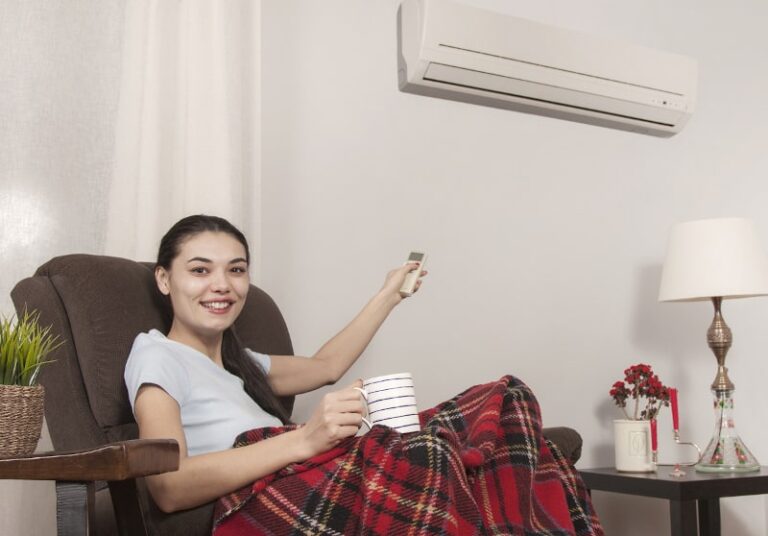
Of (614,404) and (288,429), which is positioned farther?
(614,404)

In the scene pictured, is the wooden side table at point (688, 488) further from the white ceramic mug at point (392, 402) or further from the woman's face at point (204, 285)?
the woman's face at point (204, 285)

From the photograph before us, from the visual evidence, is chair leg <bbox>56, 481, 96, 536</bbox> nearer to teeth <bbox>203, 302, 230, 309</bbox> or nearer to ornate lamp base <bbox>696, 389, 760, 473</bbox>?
teeth <bbox>203, 302, 230, 309</bbox>

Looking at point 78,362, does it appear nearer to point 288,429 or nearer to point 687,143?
point 288,429

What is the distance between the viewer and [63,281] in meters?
1.36

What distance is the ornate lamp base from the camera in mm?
2145

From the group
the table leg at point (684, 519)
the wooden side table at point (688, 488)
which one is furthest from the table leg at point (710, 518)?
the table leg at point (684, 519)

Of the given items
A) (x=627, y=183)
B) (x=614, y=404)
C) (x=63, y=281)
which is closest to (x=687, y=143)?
(x=627, y=183)

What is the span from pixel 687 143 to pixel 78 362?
225cm

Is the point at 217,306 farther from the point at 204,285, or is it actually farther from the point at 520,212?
the point at 520,212

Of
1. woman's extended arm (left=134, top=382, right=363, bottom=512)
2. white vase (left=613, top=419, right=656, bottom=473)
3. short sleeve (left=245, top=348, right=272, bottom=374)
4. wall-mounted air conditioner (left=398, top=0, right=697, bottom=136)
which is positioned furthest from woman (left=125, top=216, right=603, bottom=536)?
wall-mounted air conditioner (left=398, top=0, right=697, bottom=136)

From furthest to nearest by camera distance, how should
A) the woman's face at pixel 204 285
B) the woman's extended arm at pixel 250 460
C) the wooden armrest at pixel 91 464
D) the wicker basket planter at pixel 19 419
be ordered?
the woman's face at pixel 204 285, the woman's extended arm at pixel 250 460, the wicker basket planter at pixel 19 419, the wooden armrest at pixel 91 464

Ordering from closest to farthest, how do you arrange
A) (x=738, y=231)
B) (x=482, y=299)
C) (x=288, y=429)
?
1. (x=288, y=429)
2. (x=738, y=231)
3. (x=482, y=299)

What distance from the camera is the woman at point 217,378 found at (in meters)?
1.14

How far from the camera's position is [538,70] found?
2479 mm
